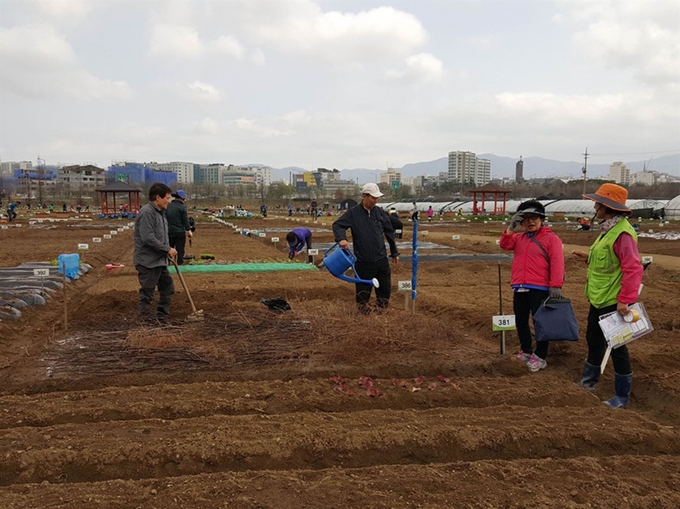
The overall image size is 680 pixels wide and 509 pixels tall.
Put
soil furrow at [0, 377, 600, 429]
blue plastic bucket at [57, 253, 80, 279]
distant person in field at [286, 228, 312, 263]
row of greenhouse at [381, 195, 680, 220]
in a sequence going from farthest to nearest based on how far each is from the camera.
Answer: row of greenhouse at [381, 195, 680, 220] → distant person in field at [286, 228, 312, 263] → blue plastic bucket at [57, 253, 80, 279] → soil furrow at [0, 377, 600, 429]

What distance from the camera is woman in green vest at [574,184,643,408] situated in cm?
372

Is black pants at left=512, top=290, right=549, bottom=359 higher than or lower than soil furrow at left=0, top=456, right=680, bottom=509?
higher

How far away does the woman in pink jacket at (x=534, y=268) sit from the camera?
4.62 m

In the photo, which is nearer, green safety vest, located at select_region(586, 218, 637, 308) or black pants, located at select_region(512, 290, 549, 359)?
green safety vest, located at select_region(586, 218, 637, 308)

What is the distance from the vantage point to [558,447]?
10.5 ft

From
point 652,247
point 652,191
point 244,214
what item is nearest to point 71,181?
point 244,214

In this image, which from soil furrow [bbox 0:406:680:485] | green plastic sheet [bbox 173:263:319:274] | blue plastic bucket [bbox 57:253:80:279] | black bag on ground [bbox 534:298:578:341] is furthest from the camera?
green plastic sheet [bbox 173:263:319:274]

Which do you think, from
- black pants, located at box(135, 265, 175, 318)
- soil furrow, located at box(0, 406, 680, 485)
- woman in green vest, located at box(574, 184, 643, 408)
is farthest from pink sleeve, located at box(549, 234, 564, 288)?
black pants, located at box(135, 265, 175, 318)

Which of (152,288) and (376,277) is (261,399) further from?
(152,288)

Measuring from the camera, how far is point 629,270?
3.71 m

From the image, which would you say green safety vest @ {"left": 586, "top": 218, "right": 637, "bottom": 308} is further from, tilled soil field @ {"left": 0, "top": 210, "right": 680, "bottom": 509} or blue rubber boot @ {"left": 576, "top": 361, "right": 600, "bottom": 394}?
tilled soil field @ {"left": 0, "top": 210, "right": 680, "bottom": 509}

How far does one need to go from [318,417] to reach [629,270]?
251cm

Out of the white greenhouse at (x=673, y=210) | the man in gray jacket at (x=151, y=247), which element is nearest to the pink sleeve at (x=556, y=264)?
the man in gray jacket at (x=151, y=247)

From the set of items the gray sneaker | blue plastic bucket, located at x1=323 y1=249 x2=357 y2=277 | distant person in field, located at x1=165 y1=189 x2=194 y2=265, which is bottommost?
the gray sneaker
